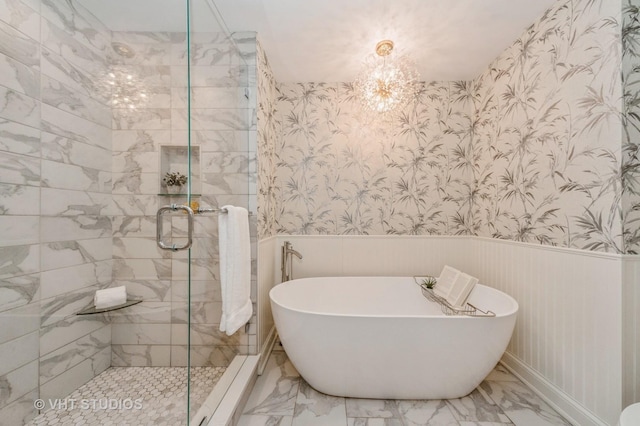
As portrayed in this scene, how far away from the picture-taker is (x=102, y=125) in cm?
148

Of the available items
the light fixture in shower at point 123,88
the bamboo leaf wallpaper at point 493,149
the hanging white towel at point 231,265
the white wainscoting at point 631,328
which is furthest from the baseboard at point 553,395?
the light fixture in shower at point 123,88

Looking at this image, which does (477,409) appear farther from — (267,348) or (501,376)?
(267,348)

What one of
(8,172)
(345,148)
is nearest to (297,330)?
(8,172)

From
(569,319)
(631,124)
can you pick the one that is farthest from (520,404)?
(631,124)

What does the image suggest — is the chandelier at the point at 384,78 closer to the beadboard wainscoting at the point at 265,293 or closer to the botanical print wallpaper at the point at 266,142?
the botanical print wallpaper at the point at 266,142

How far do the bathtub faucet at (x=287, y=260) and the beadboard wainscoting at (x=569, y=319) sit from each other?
108mm

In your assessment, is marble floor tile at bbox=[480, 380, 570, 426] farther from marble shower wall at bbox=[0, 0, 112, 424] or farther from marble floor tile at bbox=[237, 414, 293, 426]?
marble shower wall at bbox=[0, 0, 112, 424]

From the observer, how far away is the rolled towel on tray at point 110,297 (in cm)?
146

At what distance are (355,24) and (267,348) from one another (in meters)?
2.51

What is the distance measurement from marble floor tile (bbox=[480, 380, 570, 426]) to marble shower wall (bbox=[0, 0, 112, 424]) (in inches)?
89.5

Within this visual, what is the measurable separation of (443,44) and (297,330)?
7.58 ft

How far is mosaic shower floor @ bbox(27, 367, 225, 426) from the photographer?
45.7 inches

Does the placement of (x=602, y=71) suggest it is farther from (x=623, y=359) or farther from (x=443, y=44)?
(x=623, y=359)

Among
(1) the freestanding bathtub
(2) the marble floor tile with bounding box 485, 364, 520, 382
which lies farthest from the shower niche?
(2) the marble floor tile with bounding box 485, 364, 520, 382
